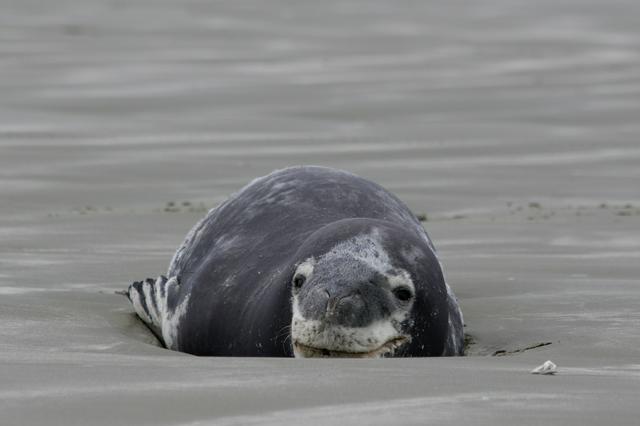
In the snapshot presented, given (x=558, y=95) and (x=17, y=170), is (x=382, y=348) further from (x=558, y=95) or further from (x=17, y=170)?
(x=558, y=95)

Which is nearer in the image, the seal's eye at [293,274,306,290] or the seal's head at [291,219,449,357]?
the seal's head at [291,219,449,357]

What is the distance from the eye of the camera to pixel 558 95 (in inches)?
627

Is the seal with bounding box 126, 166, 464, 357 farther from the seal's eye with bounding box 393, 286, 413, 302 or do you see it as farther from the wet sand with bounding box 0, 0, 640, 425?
the wet sand with bounding box 0, 0, 640, 425

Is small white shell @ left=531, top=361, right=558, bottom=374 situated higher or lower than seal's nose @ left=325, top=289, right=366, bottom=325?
lower

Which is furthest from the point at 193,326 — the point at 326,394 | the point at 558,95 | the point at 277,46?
the point at 277,46

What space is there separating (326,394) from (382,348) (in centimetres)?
100

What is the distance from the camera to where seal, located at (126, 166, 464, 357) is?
5.43m

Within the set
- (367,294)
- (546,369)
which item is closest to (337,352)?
(367,294)

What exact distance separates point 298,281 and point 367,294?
0.33 metres

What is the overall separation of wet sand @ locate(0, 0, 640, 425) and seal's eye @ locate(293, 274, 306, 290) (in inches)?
19.1

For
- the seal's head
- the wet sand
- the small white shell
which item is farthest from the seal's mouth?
the small white shell

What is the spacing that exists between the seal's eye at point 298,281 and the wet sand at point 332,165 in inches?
19.1

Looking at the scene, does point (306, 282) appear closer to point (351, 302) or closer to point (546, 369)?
point (351, 302)

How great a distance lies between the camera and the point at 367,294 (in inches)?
215
